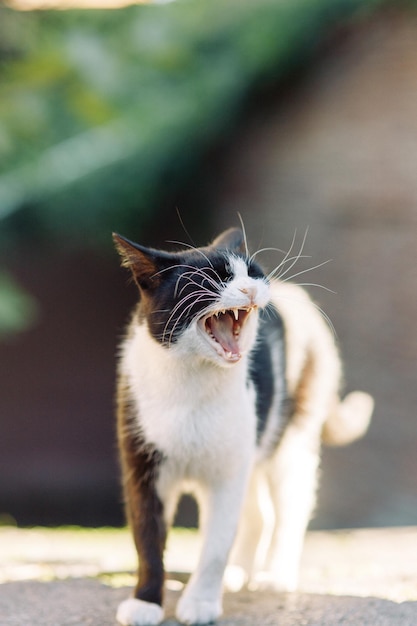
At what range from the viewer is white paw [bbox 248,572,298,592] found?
2942mm

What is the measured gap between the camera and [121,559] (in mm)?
3920

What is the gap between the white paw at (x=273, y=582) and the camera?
294 cm

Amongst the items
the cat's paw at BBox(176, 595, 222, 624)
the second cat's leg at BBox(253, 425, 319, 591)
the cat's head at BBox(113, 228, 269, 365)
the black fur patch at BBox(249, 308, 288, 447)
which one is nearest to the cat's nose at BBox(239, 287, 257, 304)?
the cat's head at BBox(113, 228, 269, 365)

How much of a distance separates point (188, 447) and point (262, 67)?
534 centimetres

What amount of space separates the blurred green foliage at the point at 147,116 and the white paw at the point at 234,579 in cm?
425

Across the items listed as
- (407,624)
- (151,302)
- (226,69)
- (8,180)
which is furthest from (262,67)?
(407,624)

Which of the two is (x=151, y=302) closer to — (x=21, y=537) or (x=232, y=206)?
(x=21, y=537)

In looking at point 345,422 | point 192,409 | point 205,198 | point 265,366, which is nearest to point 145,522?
point 192,409

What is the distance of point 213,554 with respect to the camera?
254cm

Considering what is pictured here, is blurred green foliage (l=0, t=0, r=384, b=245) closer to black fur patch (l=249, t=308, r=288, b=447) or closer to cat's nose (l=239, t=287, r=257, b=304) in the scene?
black fur patch (l=249, t=308, r=288, b=447)

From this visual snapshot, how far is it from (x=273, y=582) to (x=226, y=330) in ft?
3.48

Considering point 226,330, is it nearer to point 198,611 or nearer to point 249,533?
point 198,611

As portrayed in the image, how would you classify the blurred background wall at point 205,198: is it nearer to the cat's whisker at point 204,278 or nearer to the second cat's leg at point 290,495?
the second cat's leg at point 290,495

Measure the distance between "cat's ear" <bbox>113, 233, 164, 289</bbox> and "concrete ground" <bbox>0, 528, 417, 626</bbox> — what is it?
100 cm
